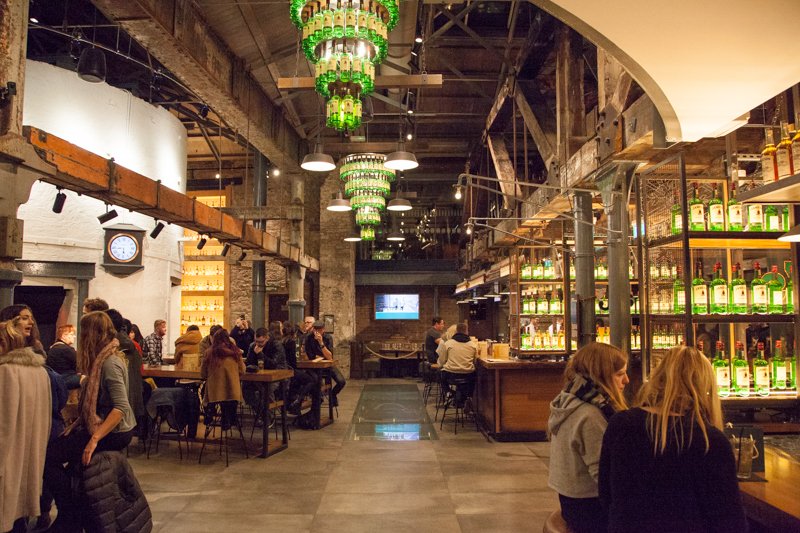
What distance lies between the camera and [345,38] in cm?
468

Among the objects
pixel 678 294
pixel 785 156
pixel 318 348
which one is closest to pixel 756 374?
pixel 678 294

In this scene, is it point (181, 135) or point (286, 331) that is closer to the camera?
point (286, 331)

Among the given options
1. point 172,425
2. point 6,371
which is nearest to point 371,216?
point 172,425

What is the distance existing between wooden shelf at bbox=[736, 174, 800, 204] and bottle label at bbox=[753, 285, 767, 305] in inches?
39.3

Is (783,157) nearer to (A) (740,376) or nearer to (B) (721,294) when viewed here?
(B) (721,294)

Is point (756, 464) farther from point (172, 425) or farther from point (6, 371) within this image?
point (172, 425)

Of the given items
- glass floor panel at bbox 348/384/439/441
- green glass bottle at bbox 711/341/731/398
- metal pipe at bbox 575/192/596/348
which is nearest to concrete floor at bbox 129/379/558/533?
glass floor panel at bbox 348/384/439/441

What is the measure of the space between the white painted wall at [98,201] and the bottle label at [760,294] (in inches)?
367

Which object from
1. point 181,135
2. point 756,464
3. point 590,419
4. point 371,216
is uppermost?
point 181,135

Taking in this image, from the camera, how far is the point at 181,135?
1208 centimetres

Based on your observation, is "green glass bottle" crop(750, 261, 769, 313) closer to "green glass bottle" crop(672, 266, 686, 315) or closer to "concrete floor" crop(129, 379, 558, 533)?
"green glass bottle" crop(672, 266, 686, 315)

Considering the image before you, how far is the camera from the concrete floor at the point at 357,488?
446 centimetres

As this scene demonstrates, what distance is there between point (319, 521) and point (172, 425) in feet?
11.3

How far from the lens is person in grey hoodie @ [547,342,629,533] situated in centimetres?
270
